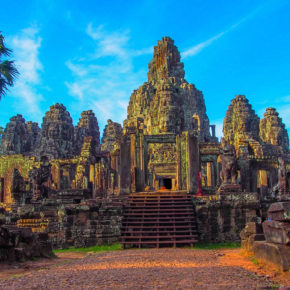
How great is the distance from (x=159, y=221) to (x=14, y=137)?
156 ft

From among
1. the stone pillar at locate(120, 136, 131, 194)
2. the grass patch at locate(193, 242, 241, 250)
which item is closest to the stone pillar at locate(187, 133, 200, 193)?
the stone pillar at locate(120, 136, 131, 194)

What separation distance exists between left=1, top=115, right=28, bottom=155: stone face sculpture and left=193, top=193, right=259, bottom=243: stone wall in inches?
1818

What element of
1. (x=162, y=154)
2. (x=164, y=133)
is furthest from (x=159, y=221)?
(x=162, y=154)

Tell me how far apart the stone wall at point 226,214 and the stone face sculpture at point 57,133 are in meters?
37.8

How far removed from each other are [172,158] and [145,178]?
47.6ft

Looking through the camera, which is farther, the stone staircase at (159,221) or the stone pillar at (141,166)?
the stone pillar at (141,166)

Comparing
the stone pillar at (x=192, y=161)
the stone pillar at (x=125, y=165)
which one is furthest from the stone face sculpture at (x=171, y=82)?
the stone pillar at (x=192, y=161)

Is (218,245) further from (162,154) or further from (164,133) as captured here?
(162,154)

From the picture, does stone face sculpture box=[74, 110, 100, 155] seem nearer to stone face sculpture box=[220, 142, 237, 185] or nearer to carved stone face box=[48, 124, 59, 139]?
carved stone face box=[48, 124, 59, 139]

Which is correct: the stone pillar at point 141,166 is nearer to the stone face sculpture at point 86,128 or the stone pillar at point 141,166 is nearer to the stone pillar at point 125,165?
the stone pillar at point 125,165

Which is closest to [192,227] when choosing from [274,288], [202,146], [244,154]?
[274,288]

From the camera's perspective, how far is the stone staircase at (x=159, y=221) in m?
13.9

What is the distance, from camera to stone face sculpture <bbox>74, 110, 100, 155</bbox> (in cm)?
6100

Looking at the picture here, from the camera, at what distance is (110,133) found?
6050 centimetres
